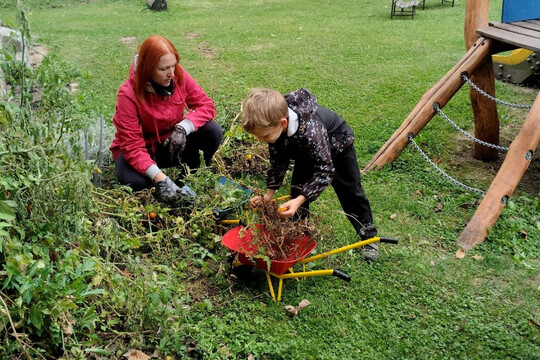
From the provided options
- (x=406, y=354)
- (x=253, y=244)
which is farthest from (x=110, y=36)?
(x=406, y=354)

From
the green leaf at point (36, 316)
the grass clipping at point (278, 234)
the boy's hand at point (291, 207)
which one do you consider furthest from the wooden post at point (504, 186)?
the green leaf at point (36, 316)

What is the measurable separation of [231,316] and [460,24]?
9.52 metres

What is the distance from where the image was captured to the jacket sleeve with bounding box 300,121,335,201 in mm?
3109

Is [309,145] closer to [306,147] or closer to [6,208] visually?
[306,147]

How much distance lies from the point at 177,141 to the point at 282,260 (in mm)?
1350

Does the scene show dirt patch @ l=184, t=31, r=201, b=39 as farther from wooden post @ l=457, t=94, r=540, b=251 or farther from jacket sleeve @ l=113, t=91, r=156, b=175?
wooden post @ l=457, t=94, r=540, b=251

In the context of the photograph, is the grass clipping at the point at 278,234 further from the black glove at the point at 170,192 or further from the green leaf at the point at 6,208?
the green leaf at the point at 6,208

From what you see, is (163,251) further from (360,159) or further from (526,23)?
(526,23)

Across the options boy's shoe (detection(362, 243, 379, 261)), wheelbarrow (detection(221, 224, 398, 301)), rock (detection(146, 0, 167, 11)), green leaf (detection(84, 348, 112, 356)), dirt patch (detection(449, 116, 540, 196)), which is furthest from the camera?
rock (detection(146, 0, 167, 11))

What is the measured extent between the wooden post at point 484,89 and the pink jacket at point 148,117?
2336mm

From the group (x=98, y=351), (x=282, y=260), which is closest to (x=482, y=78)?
(x=282, y=260)

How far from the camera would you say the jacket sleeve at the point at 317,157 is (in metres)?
3.11

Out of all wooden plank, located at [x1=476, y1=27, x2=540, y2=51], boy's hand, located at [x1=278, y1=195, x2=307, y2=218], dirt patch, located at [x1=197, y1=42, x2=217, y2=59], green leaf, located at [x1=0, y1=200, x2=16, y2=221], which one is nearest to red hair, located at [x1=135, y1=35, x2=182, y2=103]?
boy's hand, located at [x1=278, y1=195, x2=307, y2=218]

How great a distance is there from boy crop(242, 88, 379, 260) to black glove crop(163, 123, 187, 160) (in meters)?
0.87
